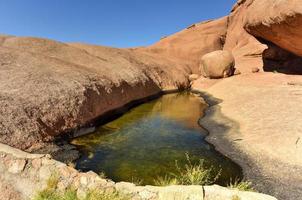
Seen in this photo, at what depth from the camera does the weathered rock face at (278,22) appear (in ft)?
68.6

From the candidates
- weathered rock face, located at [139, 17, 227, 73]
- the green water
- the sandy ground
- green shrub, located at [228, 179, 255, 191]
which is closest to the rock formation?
the sandy ground

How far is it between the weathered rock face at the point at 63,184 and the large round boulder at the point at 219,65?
26579 mm

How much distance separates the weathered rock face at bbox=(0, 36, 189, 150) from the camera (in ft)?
45.2

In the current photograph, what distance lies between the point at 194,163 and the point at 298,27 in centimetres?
1369

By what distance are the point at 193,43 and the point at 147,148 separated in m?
37.2

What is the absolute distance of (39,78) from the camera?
1766 centimetres

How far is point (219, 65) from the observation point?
33.7 metres

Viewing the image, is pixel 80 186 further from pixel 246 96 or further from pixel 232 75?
pixel 232 75

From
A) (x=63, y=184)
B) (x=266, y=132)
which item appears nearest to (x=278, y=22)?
(x=266, y=132)

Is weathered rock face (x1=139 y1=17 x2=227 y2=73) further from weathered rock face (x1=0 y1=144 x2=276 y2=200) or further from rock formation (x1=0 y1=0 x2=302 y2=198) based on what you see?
weathered rock face (x1=0 y1=144 x2=276 y2=200)

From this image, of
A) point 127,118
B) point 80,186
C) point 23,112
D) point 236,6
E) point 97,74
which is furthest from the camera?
point 236,6

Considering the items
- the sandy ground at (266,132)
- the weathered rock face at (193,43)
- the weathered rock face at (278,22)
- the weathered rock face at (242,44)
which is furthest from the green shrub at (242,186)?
the weathered rock face at (193,43)

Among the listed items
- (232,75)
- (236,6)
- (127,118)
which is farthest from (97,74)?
(236,6)

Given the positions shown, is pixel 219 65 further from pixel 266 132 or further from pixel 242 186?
pixel 242 186
